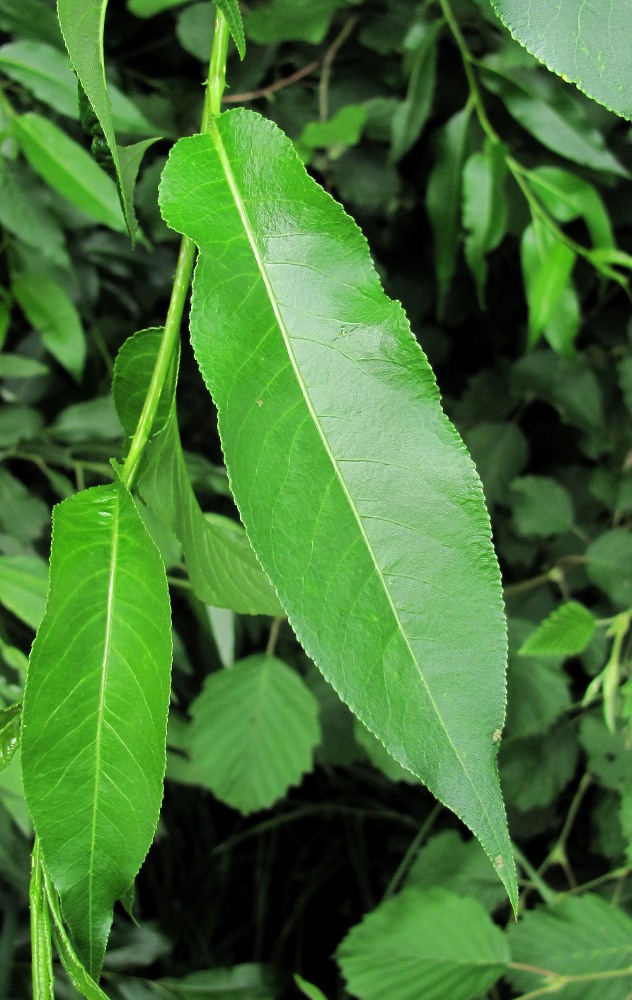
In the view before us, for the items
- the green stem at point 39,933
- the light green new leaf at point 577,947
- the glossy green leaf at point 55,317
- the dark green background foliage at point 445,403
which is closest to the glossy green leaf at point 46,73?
the dark green background foliage at point 445,403

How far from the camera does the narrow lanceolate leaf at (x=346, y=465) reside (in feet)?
0.68

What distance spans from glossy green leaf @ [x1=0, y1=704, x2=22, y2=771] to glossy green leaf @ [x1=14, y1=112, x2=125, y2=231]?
0.41 metres

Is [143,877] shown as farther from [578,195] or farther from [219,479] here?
[578,195]

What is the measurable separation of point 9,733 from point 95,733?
0.03 m

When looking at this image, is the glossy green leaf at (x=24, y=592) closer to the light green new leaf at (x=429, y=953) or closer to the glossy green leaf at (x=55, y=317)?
the glossy green leaf at (x=55, y=317)

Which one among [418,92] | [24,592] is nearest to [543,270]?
[418,92]

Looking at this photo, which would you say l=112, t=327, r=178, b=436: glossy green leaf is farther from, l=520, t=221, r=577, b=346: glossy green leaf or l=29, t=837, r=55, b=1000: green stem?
l=520, t=221, r=577, b=346: glossy green leaf

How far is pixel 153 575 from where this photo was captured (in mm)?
230

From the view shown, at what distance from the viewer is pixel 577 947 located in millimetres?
604

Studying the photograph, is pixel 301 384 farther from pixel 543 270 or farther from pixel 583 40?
pixel 543 270

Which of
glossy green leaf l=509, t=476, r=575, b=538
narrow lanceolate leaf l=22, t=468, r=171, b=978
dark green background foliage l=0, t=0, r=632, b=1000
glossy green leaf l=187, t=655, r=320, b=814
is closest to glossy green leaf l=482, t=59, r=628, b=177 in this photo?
dark green background foliage l=0, t=0, r=632, b=1000

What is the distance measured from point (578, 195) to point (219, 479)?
1.12 ft

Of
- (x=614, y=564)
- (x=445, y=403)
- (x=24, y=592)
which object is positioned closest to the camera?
(x=24, y=592)

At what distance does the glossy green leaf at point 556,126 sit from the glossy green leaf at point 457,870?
0.56 metres
